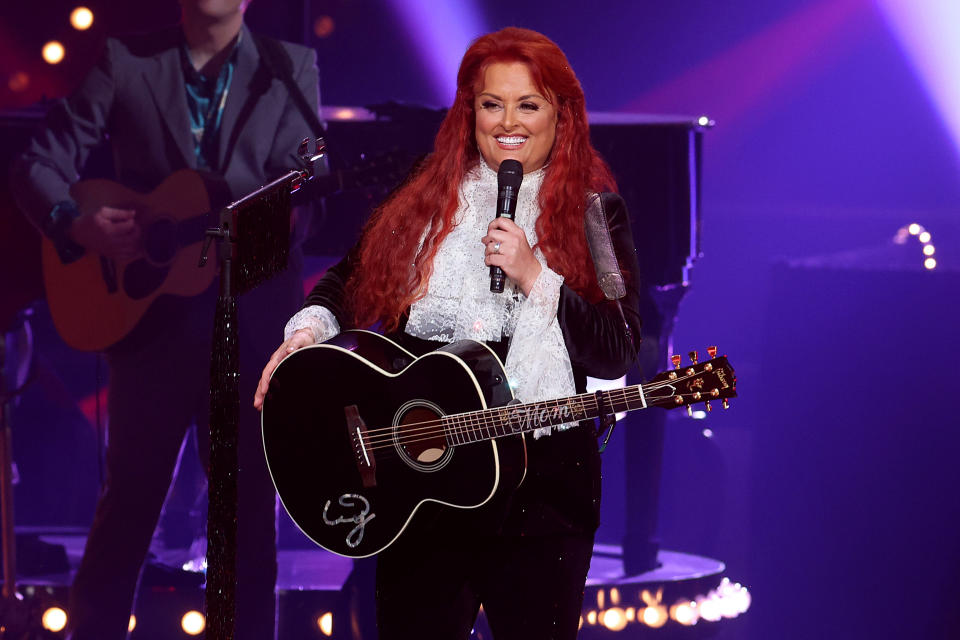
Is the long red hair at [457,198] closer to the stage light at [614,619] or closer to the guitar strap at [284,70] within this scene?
the guitar strap at [284,70]

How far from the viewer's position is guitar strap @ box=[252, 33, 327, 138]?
4227 millimetres

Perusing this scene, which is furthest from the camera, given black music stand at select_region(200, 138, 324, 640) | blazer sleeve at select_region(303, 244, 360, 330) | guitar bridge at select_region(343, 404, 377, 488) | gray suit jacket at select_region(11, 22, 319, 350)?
gray suit jacket at select_region(11, 22, 319, 350)

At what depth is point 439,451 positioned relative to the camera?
2180 mm

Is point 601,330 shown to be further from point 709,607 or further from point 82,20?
point 82,20

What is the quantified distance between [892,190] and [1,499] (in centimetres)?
458

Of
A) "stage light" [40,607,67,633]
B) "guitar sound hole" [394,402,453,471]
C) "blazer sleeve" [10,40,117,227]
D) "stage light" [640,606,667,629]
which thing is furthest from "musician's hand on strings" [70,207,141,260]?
"stage light" [640,606,667,629]

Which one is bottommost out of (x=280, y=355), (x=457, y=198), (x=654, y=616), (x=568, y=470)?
(x=654, y=616)

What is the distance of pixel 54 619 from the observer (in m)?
4.05

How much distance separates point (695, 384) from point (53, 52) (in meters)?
3.95

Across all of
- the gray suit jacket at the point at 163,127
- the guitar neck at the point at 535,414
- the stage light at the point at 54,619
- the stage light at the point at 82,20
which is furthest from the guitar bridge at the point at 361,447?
the stage light at the point at 82,20

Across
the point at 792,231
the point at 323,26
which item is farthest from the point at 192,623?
the point at 792,231

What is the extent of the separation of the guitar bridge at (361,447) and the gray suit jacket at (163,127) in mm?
1878

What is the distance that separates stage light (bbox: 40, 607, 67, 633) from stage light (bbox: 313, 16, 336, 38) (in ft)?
9.53
